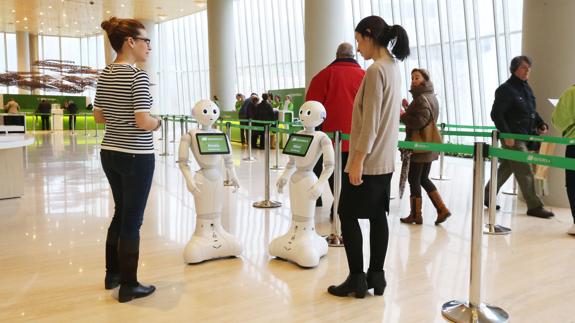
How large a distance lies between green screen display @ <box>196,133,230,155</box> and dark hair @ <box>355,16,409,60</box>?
5.25 ft

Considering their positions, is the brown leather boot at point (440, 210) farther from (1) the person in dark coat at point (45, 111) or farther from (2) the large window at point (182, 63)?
(2) the large window at point (182, 63)

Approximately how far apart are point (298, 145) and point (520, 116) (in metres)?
3.24

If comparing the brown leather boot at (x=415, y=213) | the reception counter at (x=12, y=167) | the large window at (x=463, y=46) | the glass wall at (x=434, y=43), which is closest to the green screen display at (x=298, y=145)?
the brown leather boot at (x=415, y=213)

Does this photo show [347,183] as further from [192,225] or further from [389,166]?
[192,225]

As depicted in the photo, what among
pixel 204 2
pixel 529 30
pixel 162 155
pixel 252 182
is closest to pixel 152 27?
pixel 204 2

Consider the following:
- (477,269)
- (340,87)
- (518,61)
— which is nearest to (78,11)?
(340,87)

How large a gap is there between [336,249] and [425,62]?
505 inches

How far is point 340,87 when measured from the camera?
5203mm

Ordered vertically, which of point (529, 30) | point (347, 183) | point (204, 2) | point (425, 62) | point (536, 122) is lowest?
point (347, 183)

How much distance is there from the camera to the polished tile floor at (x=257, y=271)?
3.15m

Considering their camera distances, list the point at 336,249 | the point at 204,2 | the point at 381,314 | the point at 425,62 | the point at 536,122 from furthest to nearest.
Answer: the point at 204,2
the point at 425,62
the point at 536,122
the point at 336,249
the point at 381,314

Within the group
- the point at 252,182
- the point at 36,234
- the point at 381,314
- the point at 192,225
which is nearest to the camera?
the point at 381,314

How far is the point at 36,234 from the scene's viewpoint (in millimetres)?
5094

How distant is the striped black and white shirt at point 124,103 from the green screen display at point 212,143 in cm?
91
